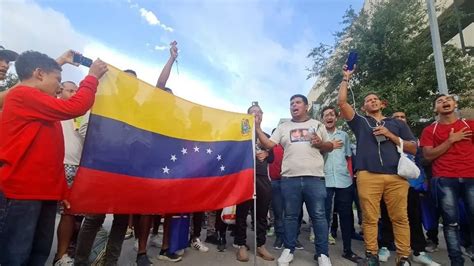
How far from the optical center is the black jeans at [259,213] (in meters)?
4.32

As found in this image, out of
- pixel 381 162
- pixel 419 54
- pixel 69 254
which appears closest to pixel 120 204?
pixel 69 254

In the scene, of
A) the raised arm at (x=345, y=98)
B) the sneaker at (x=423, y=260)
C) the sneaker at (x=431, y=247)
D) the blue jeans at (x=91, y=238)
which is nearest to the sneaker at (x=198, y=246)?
the blue jeans at (x=91, y=238)

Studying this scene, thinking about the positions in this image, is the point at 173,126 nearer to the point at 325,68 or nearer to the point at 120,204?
the point at 120,204

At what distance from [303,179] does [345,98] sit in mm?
1073

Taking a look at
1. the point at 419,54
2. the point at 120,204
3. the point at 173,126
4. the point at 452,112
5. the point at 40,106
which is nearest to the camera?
the point at 40,106

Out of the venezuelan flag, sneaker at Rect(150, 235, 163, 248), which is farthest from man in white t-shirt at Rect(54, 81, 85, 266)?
sneaker at Rect(150, 235, 163, 248)

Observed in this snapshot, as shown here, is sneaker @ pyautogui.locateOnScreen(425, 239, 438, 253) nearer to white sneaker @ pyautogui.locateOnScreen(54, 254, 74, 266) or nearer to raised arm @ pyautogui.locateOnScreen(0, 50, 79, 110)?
white sneaker @ pyautogui.locateOnScreen(54, 254, 74, 266)

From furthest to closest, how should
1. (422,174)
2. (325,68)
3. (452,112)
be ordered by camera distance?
(325,68), (422,174), (452,112)

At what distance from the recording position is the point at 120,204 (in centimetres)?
299

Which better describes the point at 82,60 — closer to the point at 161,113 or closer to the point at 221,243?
the point at 161,113

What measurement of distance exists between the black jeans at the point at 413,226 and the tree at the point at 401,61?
7.14 m

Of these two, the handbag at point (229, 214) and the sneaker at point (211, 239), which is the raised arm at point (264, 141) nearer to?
the handbag at point (229, 214)

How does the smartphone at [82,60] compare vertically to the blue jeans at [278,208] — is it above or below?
above

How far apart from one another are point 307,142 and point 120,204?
230 cm
